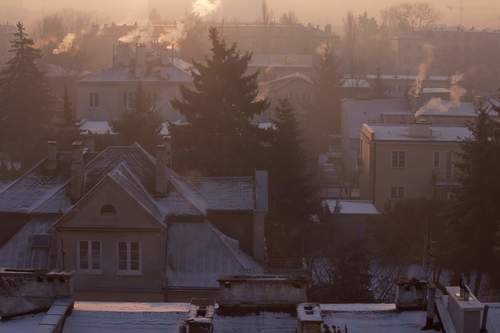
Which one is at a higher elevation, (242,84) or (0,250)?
(242,84)

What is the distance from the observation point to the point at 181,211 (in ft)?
64.2

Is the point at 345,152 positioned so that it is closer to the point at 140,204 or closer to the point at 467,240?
the point at 467,240

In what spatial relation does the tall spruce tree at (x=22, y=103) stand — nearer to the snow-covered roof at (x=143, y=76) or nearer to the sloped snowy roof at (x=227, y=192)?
the snow-covered roof at (x=143, y=76)

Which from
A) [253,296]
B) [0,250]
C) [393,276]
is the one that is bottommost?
[393,276]

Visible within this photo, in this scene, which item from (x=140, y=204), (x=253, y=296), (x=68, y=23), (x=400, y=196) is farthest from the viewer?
(x=68, y=23)

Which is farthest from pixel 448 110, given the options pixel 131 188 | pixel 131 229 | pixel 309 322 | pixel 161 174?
pixel 309 322

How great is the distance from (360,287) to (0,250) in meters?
8.45

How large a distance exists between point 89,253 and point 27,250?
60.4 inches

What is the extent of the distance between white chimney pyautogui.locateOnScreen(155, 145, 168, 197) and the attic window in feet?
5.42

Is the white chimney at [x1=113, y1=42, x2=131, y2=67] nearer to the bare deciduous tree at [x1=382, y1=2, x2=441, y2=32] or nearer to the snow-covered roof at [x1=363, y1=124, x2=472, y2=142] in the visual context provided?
the snow-covered roof at [x1=363, y1=124, x2=472, y2=142]

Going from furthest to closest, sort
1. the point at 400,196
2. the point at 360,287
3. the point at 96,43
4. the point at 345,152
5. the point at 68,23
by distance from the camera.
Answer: the point at 68,23 < the point at 96,43 < the point at 345,152 < the point at 400,196 < the point at 360,287

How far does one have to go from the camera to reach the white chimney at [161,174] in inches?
787

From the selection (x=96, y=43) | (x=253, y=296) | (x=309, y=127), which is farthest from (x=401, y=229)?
(x=96, y=43)

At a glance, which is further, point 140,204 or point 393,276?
point 393,276
